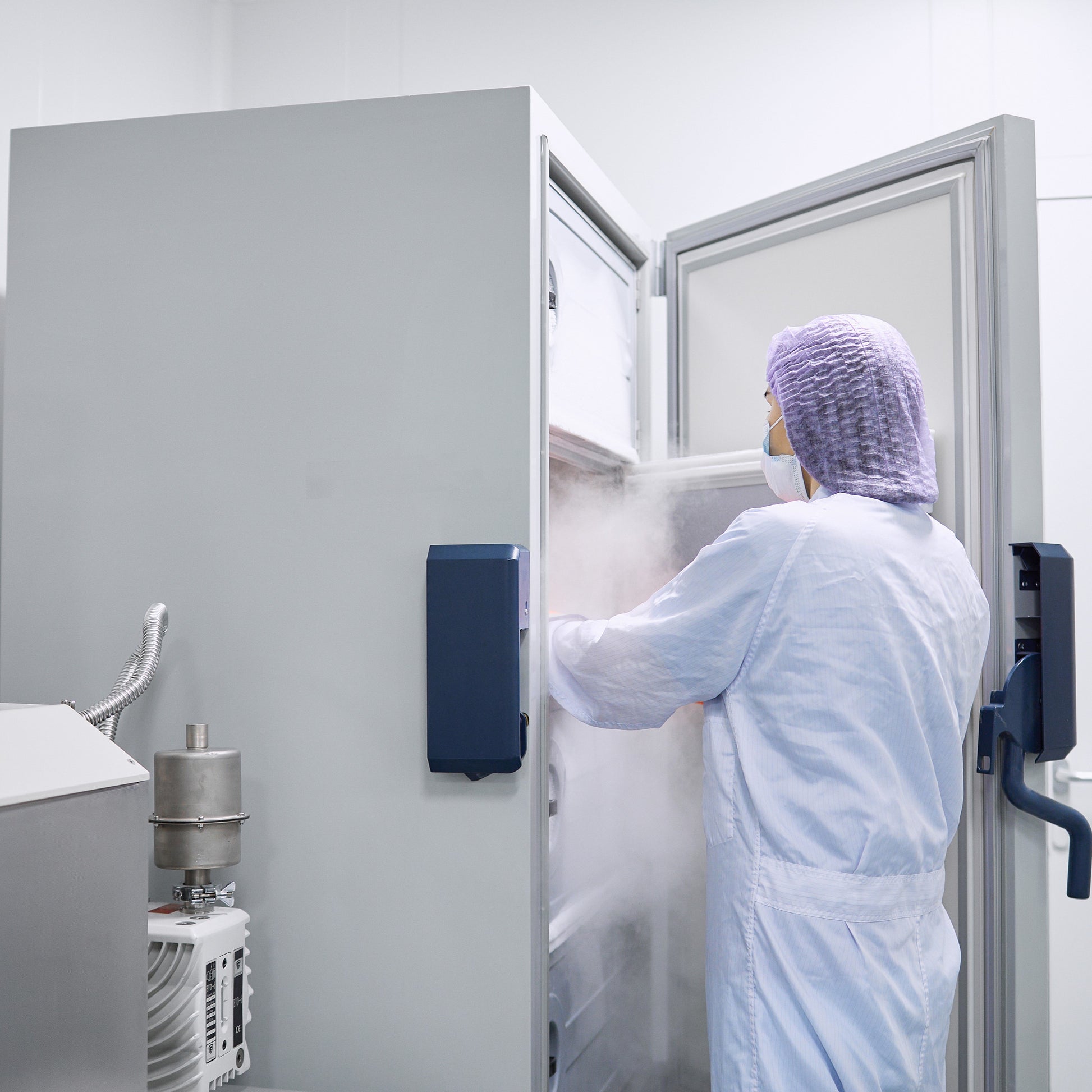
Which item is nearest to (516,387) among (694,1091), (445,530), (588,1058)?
(445,530)

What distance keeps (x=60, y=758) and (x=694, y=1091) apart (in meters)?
1.40

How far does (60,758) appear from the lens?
2.83ft

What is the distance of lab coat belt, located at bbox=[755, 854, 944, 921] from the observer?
A: 3.73ft

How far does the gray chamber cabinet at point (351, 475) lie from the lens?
4.00ft

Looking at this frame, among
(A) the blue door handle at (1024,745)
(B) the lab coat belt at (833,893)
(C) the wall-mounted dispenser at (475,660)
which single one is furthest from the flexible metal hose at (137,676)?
(A) the blue door handle at (1024,745)

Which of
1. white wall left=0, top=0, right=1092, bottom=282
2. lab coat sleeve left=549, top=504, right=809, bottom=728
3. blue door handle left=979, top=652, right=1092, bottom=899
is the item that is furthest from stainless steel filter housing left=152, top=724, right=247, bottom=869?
white wall left=0, top=0, right=1092, bottom=282

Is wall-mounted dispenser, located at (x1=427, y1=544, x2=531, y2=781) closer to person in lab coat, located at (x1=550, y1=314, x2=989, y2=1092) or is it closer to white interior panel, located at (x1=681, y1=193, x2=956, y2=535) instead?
person in lab coat, located at (x1=550, y1=314, x2=989, y2=1092)

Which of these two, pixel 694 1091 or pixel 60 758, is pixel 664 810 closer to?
pixel 694 1091

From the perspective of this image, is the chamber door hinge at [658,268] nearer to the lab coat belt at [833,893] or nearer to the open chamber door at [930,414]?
the open chamber door at [930,414]

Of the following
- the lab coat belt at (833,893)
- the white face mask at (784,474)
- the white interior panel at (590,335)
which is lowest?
the lab coat belt at (833,893)

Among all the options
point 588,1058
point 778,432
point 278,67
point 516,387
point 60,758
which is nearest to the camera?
point 60,758

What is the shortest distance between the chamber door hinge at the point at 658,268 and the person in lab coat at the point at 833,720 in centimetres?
64

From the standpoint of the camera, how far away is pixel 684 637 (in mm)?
1208

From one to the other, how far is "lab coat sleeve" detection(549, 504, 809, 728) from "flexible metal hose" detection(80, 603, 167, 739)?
21.3 inches
